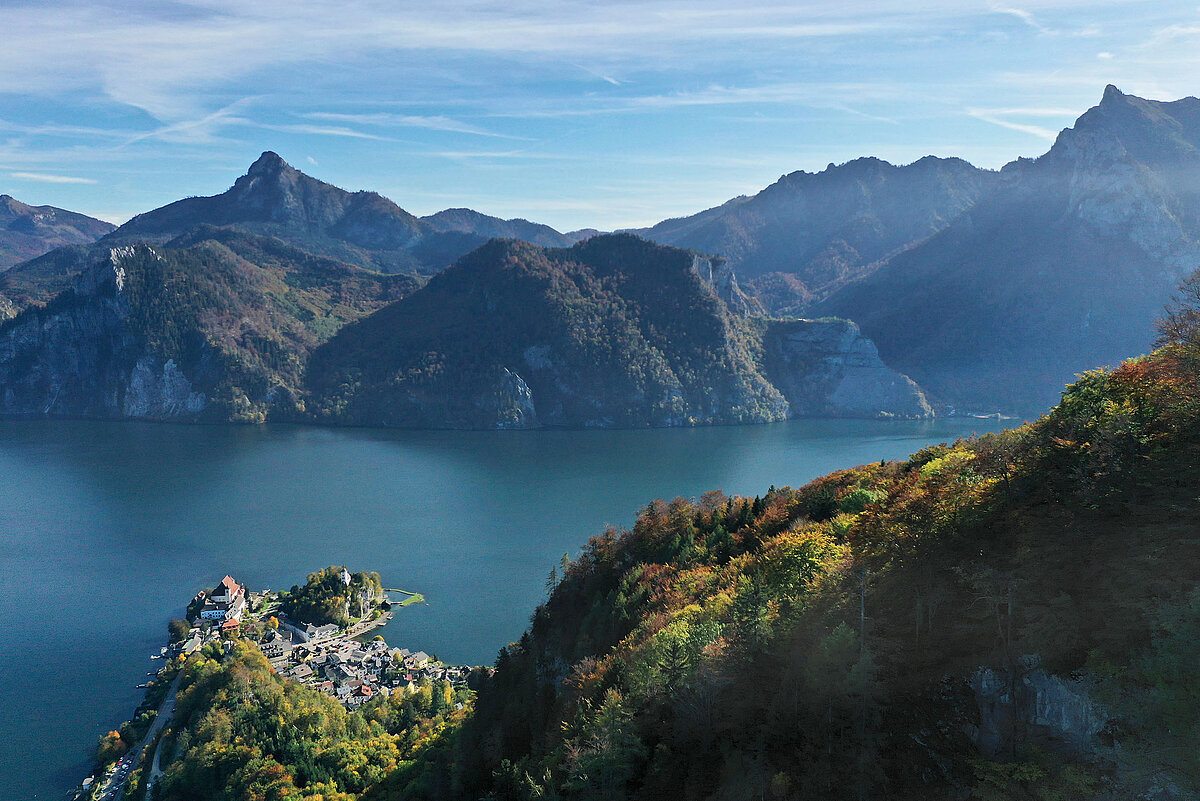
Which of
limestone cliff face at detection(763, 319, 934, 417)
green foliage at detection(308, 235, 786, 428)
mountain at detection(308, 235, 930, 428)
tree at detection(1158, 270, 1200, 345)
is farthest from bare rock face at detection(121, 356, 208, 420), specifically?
tree at detection(1158, 270, 1200, 345)

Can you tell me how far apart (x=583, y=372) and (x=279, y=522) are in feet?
337

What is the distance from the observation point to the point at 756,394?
589ft

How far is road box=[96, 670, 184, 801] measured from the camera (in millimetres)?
34500

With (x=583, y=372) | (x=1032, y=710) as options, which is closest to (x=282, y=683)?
(x=1032, y=710)

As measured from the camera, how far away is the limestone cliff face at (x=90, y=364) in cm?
17738

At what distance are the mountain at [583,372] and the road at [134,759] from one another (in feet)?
390

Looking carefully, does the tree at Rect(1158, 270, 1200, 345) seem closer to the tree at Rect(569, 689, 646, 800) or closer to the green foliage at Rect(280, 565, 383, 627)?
the tree at Rect(569, 689, 646, 800)

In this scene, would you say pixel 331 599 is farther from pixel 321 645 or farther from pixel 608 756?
pixel 608 756

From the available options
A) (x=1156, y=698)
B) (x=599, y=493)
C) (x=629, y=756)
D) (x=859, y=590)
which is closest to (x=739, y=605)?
(x=859, y=590)

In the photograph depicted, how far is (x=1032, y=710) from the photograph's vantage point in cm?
1329

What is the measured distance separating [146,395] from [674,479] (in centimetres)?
13920

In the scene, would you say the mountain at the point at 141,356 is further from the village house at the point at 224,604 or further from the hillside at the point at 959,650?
the hillside at the point at 959,650

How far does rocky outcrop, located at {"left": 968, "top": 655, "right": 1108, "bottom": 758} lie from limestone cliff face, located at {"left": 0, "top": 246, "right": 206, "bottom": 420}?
185990 millimetres

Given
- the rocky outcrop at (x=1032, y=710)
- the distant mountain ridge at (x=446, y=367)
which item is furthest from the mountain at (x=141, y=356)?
the rocky outcrop at (x=1032, y=710)
